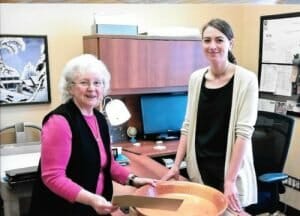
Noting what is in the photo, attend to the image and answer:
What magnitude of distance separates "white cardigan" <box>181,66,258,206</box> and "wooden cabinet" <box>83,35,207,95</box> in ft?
3.54

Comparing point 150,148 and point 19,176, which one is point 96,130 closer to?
point 19,176

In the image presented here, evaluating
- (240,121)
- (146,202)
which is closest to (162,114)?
(240,121)

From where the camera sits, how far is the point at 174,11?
3.17m

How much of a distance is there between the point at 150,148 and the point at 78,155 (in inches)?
55.9

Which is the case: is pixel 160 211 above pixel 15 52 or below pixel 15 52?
below

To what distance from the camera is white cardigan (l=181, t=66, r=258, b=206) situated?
58.6 inches

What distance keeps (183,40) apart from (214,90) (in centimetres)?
138

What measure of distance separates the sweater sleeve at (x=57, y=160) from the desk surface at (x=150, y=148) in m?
1.31

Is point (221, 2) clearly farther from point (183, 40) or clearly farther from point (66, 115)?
point (183, 40)

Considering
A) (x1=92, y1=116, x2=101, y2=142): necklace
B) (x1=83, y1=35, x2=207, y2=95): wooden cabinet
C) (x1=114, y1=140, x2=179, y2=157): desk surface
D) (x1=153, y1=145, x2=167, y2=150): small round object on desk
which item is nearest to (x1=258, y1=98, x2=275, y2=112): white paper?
(x1=83, y1=35, x2=207, y2=95): wooden cabinet

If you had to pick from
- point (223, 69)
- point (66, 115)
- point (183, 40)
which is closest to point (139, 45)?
point (183, 40)

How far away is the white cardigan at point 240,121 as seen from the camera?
1.49 meters

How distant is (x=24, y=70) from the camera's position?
2582 millimetres

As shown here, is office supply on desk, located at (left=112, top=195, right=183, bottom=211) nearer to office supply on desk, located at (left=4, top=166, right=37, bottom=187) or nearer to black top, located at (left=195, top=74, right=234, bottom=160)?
black top, located at (left=195, top=74, right=234, bottom=160)
